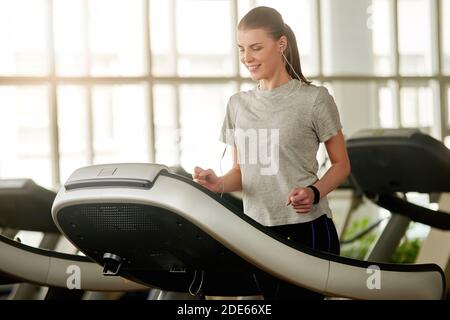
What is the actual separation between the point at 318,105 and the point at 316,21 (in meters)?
3.89

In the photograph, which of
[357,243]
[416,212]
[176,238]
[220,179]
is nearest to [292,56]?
[220,179]

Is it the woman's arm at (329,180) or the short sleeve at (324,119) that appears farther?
the short sleeve at (324,119)

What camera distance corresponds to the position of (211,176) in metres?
1.83

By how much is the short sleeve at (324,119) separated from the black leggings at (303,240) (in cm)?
17

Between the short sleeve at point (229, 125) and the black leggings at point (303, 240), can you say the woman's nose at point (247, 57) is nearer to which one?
the short sleeve at point (229, 125)

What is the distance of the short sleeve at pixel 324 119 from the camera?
1.83 metres

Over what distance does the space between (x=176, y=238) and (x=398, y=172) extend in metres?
1.34

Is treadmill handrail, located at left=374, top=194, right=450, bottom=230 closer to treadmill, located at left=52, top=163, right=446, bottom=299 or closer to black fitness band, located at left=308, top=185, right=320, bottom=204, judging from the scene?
treadmill, located at left=52, top=163, right=446, bottom=299

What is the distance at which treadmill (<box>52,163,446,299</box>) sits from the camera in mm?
1602

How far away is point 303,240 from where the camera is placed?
1.88 m

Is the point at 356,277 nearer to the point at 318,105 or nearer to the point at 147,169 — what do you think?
the point at 318,105

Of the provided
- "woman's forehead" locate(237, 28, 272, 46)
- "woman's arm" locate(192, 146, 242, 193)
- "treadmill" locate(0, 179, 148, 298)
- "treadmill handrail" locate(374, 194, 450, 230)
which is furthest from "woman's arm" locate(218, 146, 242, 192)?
"treadmill handrail" locate(374, 194, 450, 230)

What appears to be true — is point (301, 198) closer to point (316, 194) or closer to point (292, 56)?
point (316, 194)

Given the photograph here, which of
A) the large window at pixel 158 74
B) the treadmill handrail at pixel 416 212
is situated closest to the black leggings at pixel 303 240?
the treadmill handrail at pixel 416 212
